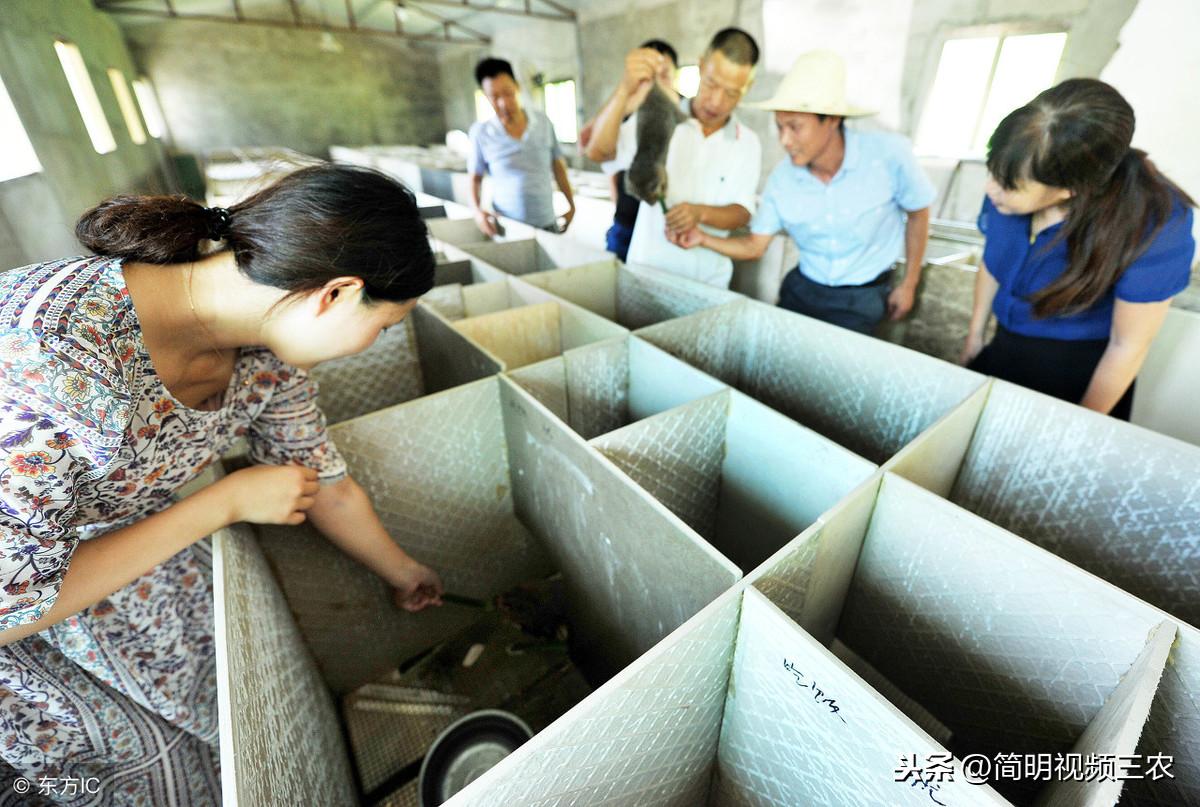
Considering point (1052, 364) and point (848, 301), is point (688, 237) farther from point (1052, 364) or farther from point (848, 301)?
point (1052, 364)

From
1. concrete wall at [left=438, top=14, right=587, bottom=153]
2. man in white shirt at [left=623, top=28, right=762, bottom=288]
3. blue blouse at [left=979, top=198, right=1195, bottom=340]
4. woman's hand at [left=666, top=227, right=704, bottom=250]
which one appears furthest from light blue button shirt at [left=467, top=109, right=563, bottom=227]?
concrete wall at [left=438, top=14, right=587, bottom=153]

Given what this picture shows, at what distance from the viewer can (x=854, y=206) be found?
1.64m

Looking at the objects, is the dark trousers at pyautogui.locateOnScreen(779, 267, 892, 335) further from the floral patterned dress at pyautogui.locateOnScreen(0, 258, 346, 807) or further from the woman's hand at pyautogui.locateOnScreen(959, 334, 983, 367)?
the floral patterned dress at pyautogui.locateOnScreen(0, 258, 346, 807)

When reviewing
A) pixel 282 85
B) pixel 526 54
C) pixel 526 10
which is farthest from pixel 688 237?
pixel 282 85

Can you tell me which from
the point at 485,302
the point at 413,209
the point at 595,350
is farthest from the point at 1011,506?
the point at 485,302

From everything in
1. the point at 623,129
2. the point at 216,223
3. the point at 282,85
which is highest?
the point at 282,85

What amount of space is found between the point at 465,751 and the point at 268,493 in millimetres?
670

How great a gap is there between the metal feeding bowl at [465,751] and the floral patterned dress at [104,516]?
1.19 feet

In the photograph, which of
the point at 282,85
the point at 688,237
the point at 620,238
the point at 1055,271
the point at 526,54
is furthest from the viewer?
the point at 282,85

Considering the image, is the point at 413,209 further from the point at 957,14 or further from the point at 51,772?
the point at 957,14

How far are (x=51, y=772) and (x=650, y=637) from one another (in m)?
0.95

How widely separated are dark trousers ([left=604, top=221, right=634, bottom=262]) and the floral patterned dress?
1934 mm

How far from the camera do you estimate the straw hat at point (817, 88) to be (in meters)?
1.52

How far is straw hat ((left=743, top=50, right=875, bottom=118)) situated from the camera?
152 cm
